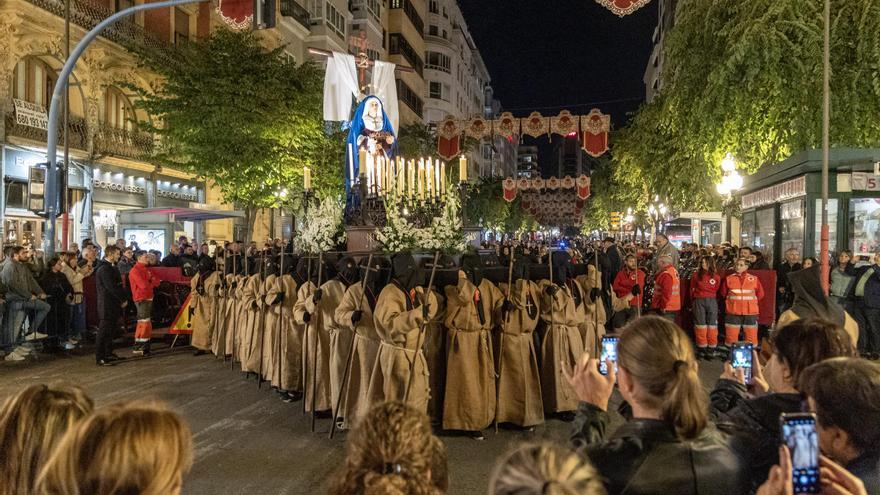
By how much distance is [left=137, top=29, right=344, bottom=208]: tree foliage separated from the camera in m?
21.0

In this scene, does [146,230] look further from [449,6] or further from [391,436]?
[449,6]

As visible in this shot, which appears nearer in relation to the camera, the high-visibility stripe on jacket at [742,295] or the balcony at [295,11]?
the high-visibility stripe on jacket at [742,295]

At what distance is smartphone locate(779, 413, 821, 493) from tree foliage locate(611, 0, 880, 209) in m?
13.5

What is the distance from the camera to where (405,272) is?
6547 mm

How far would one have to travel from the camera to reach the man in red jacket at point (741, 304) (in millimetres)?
11492

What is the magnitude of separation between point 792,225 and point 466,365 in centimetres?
1403

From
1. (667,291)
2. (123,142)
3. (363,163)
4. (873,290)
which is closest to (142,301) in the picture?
(363,163)

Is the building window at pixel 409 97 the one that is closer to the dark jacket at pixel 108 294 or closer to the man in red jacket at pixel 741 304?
the dark jacket at pixel 108 294

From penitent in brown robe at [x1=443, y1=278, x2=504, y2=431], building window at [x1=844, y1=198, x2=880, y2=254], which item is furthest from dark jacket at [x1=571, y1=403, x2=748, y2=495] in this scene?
building window at [x1=844, y1=198, x2=880, y2=254]

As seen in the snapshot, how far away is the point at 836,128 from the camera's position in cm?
1462

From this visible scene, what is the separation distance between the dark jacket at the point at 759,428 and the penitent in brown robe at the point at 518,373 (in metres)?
4.28

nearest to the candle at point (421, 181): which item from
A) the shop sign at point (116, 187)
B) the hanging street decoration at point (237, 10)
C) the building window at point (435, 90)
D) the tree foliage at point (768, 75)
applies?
the hanging street decoration at point (237, 10)

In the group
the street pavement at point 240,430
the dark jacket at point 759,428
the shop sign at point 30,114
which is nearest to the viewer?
the dark jacket at point 759,428

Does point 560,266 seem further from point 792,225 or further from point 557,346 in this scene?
point 792,225
